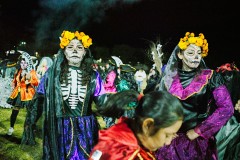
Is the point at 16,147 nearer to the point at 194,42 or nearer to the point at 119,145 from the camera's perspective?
the point at 194,42

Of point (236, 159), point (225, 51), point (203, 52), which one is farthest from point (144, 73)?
point (203, 52)

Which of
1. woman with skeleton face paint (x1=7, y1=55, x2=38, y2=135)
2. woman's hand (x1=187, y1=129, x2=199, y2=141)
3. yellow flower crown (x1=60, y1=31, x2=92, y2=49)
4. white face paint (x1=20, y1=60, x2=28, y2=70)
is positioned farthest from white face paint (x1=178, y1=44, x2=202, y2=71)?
white face paint (x1=20, y1=60, x2=28, y2=70)

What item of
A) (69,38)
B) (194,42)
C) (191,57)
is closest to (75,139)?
(69,38)

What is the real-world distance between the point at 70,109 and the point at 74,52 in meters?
0.69

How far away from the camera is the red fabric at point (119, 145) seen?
6.57 feet

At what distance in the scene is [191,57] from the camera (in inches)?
163

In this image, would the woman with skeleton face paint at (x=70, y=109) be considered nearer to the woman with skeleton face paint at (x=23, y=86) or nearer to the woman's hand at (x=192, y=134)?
→ the woman's hand at (x=192, y=134)

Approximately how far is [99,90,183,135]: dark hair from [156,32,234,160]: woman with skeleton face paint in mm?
1720

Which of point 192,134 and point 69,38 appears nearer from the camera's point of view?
point 192,134

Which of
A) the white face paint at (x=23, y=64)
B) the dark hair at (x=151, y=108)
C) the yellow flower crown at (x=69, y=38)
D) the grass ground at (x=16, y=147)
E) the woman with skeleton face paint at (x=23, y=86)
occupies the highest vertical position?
the white face paint at (x=23, y=64)

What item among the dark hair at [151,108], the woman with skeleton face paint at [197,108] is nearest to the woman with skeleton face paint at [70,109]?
the woman with skeleton face paint at [197,108]

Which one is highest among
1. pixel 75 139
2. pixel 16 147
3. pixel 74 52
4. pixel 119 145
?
pixel 74 52

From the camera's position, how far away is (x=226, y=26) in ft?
36.3

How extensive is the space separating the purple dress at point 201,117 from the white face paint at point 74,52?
1279 mm
